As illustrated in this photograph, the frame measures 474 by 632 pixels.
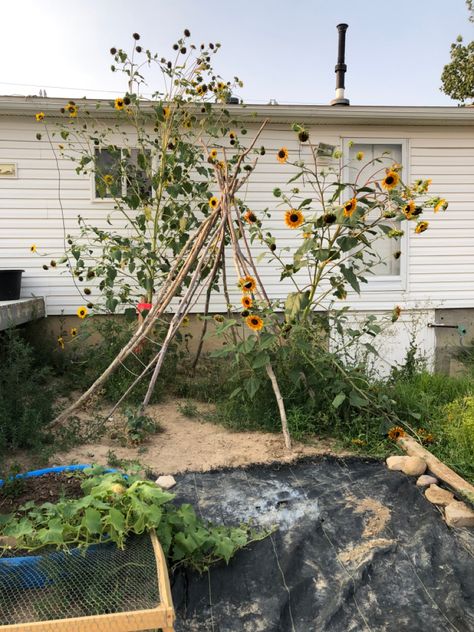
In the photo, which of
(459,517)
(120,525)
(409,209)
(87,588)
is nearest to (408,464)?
(459,517)

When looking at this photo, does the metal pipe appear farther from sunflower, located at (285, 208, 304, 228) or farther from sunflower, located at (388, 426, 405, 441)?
sunflower, located at (388, 426, 405, 441)

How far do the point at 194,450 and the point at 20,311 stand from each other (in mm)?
2542

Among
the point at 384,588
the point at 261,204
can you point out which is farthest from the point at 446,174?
the point at 384,588

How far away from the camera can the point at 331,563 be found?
235 centimetres

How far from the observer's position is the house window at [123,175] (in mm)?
4902

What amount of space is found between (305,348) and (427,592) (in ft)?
5.84

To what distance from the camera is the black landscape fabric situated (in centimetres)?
204

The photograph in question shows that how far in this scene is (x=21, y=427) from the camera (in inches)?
136

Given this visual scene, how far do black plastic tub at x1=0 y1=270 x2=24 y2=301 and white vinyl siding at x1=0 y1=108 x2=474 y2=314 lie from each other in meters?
0.56

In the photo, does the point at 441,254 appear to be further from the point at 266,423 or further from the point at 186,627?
the point at 186,627

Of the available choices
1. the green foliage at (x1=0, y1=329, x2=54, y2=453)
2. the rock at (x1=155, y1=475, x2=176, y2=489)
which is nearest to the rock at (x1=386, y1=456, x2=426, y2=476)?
the rock at (x1=155, y1=475, x2=176, y2=489)

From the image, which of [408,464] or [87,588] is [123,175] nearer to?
[408,464]

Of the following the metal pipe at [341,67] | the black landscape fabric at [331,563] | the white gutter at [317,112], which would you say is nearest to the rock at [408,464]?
the black landscape fabric at [331,563]

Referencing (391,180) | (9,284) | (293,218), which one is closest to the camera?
(391,180)
